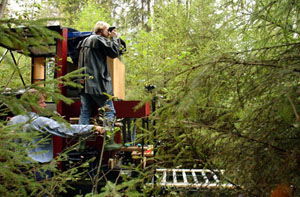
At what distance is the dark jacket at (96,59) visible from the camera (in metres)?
3.89

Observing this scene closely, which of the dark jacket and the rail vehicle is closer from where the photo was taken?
the dark jacket

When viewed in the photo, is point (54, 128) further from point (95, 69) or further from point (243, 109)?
point (243, 109)

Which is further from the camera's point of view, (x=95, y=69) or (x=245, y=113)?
(x=95, y=69)

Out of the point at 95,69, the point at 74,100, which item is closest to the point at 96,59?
the point at 95,69

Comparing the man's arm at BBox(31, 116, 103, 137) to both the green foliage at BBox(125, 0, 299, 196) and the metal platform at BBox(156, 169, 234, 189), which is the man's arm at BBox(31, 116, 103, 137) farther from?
the green foliage at BBox(125, 0, 299, 196)

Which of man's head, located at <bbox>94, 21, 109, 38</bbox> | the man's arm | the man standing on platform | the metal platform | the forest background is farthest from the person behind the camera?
man's head, located at <bbox>94, 21, 109, 38</bbox>

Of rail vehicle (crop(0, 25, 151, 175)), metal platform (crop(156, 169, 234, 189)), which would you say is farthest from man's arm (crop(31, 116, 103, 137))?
metal platform (crop(156, 169, 234, 189))

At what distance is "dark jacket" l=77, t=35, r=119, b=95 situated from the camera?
3.89 meters

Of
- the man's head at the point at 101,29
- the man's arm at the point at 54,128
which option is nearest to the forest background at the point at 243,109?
the man's arm at the point at 54,128

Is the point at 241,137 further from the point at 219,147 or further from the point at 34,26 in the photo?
the point at 34,26

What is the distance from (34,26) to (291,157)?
52.8 inches

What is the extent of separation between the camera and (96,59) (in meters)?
4.03

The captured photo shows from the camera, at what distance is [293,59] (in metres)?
1.43

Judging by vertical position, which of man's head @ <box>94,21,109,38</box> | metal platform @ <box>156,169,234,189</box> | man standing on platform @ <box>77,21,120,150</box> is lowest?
metal platform @ <box>156,169,234,189</box>
